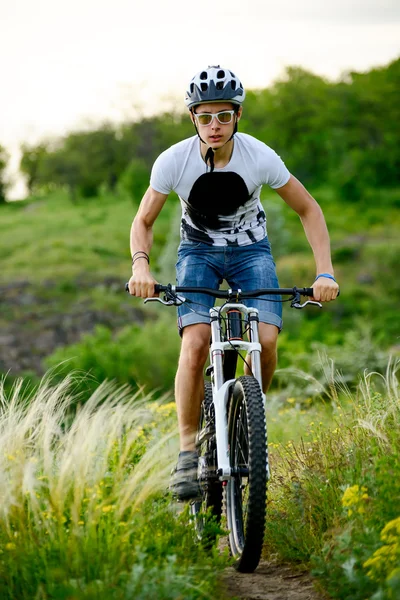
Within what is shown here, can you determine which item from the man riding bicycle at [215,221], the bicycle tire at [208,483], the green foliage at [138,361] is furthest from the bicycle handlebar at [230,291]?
the green foliage at [138,361]

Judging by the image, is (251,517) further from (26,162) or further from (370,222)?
(26,162)

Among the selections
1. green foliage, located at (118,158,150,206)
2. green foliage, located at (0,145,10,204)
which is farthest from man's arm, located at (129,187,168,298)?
green foliage, located at (0,145,10,204)

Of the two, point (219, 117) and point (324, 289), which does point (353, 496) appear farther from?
point (219, 117)

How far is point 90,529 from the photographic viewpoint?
338 centimetres

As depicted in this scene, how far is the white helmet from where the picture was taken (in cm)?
452

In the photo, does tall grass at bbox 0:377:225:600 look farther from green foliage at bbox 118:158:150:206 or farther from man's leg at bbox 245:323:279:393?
green foliage at bbox 118:158:150:206

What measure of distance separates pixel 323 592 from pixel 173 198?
56.5m

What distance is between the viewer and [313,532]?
4195mm

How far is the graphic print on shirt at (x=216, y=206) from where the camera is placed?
4664 mm

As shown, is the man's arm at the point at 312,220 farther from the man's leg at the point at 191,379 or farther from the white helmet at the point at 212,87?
the man's leg at the point at 191,379

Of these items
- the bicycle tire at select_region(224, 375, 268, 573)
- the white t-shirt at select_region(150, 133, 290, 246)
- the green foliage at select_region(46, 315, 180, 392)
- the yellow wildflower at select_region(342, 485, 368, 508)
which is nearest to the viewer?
the yellow wildflower at select_region(342, 485, 368, 508)

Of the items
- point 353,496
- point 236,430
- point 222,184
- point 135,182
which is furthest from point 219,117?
point 135,182

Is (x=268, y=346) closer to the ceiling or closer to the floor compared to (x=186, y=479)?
closer to the ceiling

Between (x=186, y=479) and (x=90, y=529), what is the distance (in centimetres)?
94
